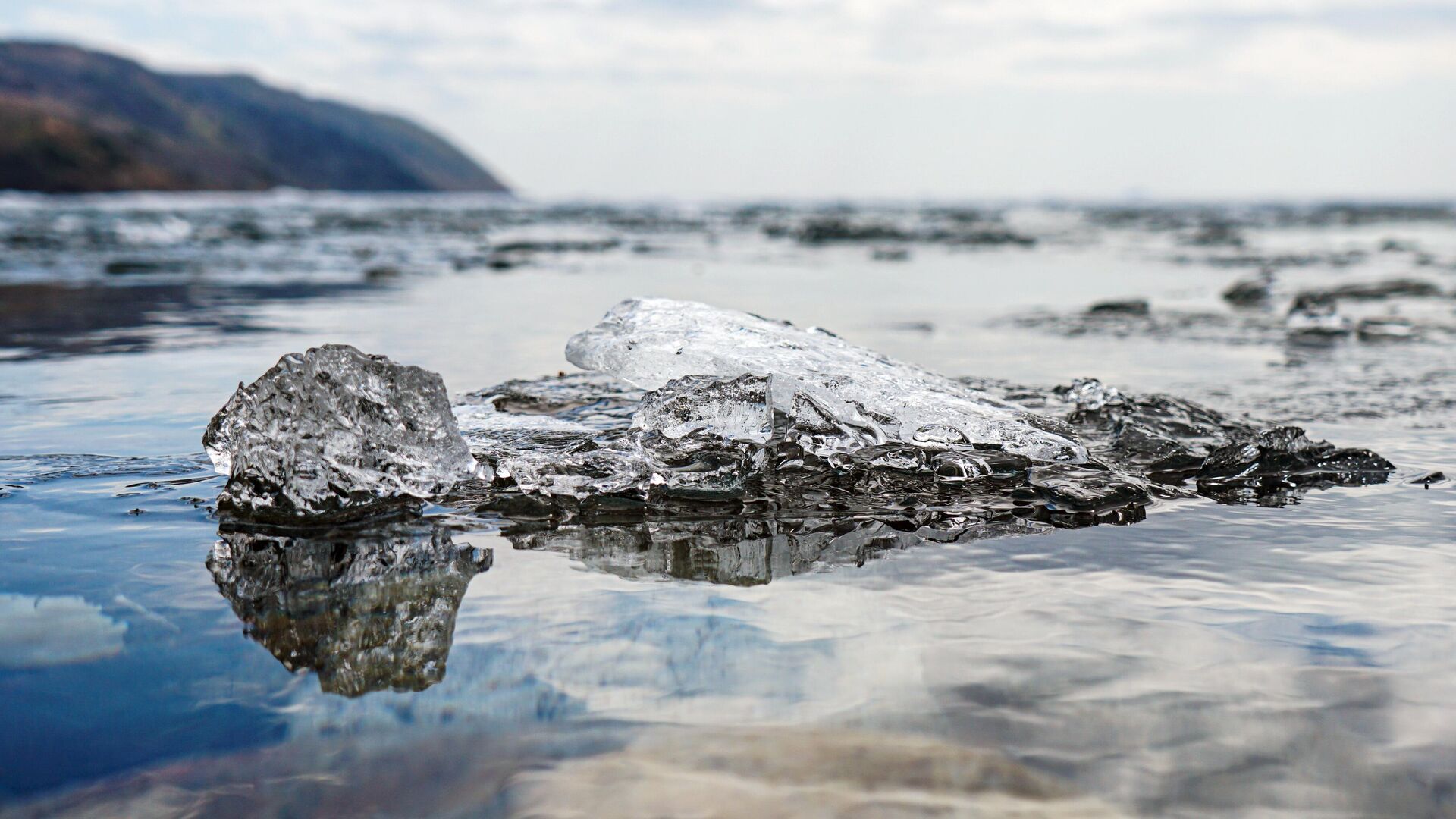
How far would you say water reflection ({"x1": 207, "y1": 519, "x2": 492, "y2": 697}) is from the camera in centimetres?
170

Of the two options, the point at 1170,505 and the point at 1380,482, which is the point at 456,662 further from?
the point at 1380,482

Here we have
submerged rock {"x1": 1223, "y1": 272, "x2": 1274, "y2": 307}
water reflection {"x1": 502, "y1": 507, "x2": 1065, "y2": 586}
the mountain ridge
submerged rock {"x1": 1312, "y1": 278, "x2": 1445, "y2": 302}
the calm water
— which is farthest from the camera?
the mountain ridge

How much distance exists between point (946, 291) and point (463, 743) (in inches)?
346

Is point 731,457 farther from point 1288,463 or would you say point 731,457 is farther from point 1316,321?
point 1316,321

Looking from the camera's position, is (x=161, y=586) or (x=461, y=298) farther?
(x=461, y=298)

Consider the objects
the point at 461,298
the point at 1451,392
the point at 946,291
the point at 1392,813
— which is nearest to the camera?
the point at 1392,813

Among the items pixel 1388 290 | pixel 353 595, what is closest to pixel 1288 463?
pixel 353 595

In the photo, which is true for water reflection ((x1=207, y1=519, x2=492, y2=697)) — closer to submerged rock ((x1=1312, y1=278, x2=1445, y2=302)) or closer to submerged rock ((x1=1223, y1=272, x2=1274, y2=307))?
submerged rock ((x1=1223, y1=272, x2=1274, y2=307))

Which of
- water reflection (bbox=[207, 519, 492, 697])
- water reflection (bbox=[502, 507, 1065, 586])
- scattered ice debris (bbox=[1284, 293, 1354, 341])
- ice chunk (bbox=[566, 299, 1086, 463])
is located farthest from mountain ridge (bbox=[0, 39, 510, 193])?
water reflection (bbox=[502, 507, 1065, 586])

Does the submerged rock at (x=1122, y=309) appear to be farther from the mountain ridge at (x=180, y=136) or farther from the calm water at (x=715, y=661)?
the mountain ridge at (x=180, y=136)

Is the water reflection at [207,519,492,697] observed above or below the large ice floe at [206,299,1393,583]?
below

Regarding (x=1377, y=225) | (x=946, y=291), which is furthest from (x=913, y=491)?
(x=1377, y=225)

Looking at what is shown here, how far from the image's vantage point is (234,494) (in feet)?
8.34

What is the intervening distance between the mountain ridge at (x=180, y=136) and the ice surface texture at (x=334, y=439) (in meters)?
87.4
